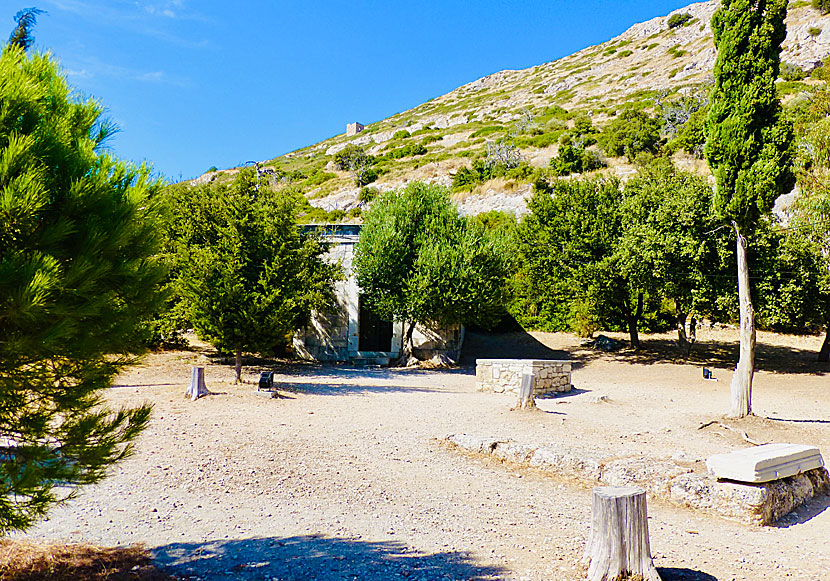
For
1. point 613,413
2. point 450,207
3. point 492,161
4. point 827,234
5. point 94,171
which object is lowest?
point 613,413

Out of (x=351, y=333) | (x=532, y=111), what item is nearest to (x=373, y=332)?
(x=351, y=333)

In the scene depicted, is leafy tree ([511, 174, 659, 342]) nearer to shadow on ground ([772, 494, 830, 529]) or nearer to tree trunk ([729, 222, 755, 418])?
tree trunk ([729, 222, 755, 418])

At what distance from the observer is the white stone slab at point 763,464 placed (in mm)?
5715

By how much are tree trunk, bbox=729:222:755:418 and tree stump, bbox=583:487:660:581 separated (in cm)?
773

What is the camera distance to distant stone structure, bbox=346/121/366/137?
8469 centimetres

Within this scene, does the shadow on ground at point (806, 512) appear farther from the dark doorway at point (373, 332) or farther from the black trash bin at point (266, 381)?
the dark doorway at point (373, 332)

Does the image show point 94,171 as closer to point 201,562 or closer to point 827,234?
point 201,562

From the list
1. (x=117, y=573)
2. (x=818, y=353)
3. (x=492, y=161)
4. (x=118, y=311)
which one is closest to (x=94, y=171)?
(x=118, y=311)

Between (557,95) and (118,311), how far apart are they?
74.7m

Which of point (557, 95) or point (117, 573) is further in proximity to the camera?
point (557, 95)

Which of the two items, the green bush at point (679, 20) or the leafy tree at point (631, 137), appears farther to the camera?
the green bush at point (679, 20)

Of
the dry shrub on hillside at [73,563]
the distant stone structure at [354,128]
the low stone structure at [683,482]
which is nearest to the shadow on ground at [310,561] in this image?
the dry shrub on hillside at [73,563]

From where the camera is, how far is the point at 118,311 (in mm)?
3266

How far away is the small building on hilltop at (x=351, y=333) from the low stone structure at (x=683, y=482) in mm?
13162
